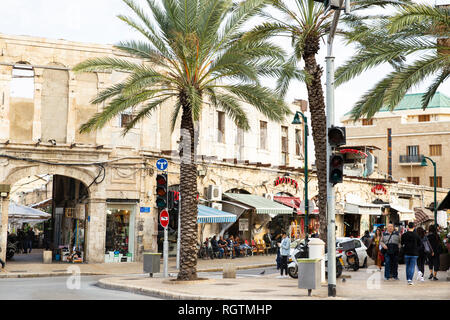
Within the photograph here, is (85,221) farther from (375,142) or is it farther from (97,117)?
(375,142)

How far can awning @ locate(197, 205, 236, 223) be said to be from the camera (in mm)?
29391

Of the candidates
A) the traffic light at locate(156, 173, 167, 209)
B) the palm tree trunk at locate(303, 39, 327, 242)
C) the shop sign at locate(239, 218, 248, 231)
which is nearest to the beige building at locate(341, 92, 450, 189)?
the shop sign at locate(239, 218, 248, 231)

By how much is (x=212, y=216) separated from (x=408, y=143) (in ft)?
140

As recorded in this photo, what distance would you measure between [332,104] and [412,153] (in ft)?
180

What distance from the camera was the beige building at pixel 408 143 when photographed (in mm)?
65188

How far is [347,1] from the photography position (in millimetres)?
13398

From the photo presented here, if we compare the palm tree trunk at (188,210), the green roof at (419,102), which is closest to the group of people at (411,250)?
the palm tree trunk at (188,210)

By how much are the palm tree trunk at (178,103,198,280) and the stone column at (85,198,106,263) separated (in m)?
11.1

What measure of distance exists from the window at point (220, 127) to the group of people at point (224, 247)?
5.77 metres

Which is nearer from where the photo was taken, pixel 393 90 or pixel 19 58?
pixel 393 90

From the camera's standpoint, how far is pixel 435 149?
65562 mm

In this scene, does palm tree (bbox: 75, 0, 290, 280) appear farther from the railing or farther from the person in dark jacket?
the railing
